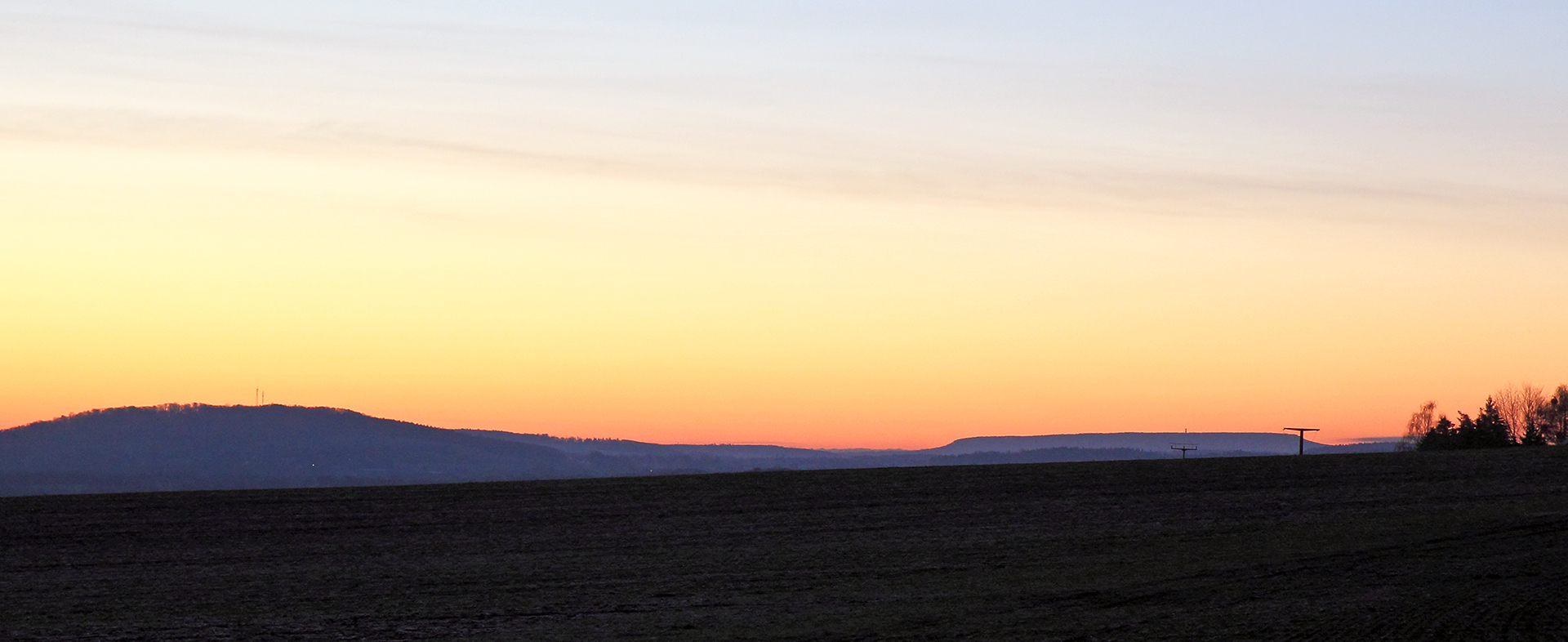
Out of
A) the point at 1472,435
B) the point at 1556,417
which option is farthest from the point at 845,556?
the point at 1556,417

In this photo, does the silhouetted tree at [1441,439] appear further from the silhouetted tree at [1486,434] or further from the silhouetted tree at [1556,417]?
the silhouetted tree at [1556,417]

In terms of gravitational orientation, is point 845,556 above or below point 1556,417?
below

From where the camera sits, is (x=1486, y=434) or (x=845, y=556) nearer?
(x=845, y=556)

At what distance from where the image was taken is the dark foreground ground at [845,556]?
25031 millimetres

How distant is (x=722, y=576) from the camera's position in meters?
32.3

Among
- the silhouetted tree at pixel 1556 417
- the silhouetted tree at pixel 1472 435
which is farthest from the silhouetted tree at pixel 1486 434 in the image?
the silhouetted tree at pixel 1556 417

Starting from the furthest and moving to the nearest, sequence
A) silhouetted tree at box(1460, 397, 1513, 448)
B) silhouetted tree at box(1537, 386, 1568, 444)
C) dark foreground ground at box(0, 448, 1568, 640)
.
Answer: silhouetted tree at box(1537, 386, 1568, 444), silhouetted tree at box(1460, 397, 1513, 448), dark foreground ground at box(0, 448, 1568, 640)

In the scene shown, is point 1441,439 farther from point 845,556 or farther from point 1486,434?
point 845,556

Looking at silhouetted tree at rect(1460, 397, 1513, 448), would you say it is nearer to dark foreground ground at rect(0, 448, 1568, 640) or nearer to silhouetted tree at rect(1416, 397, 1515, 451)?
silhouetted tree at rect(1416, 397, 1515, 451)

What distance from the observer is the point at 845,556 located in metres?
35.7

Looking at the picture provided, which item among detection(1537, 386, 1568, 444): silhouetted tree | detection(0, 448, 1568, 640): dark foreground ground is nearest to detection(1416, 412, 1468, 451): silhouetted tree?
detection(1537, 386, 1568, 444): silhouetted tree

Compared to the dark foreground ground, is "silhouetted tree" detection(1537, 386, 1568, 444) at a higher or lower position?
higher

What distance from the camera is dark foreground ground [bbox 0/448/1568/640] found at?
2503cm

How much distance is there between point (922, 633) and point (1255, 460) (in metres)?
37.0
